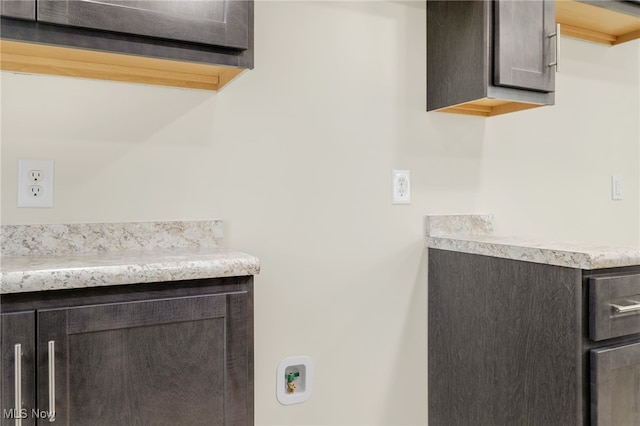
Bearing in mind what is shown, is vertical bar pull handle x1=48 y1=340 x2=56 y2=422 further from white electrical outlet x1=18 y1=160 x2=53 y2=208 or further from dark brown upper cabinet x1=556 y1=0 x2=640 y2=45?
dark brown upper cabinet x1=556 y1=0 x2=640 y2=45

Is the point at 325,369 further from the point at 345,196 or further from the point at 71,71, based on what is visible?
the point at 71,71

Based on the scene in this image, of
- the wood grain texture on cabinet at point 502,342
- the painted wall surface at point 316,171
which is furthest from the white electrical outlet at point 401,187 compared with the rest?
the wood grain texture on cabinet at point 502,342

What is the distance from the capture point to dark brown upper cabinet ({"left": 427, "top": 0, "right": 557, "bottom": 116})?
4.99ft

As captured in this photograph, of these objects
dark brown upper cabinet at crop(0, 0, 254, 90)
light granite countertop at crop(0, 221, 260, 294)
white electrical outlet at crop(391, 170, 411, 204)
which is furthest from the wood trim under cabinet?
white electrical outlet at crop(391, 170, 411, 204)

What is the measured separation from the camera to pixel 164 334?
999mm

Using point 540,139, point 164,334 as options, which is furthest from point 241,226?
point 540,139

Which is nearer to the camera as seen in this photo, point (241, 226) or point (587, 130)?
point (241, 226)

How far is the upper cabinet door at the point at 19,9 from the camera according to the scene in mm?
934

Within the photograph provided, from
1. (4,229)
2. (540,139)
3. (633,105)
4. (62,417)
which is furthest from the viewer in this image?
(633,105)

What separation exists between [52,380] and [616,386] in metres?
1.37

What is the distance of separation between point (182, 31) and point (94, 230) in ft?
1.93

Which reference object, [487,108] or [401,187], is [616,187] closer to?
[487,108]

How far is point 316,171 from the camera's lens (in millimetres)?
1589

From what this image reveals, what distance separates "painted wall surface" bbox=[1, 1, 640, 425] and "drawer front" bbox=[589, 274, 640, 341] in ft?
2.13
